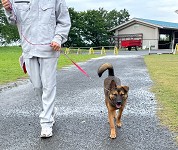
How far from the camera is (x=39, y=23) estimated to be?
3.83 meters

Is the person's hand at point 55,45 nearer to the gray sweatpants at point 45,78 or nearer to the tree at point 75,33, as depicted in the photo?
the gray sweatpants at point 45,78

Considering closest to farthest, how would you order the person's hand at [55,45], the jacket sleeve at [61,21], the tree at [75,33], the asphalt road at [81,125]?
the asphalt road at [81,125]
the person's hand at [55,45]
the jacket sleeve at [61,21]
the tree at [75,33]

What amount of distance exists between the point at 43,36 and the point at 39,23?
168mm

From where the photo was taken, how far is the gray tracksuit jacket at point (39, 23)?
3820mm

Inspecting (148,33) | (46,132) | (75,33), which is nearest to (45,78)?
(46,132)

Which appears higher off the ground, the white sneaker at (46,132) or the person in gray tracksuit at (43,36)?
the person in gray tracksuit at (43,36)

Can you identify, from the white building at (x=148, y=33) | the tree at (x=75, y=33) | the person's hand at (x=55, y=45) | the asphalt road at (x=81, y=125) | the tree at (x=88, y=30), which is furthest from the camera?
the tree at (x=88, y=30)

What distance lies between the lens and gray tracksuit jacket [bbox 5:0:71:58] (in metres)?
3.82

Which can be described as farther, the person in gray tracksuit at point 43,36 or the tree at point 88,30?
the tree at point 88,30

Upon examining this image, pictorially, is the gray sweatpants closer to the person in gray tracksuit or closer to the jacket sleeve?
the person in gray tracksuit

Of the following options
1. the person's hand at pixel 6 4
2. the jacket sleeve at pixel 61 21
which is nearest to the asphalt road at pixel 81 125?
the jacket sleeve at pixel 61 21

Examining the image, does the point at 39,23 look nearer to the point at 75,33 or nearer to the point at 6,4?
the point at 6,4

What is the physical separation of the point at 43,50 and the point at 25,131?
1.20 m

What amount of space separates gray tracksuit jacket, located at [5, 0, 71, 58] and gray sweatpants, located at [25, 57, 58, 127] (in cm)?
10
